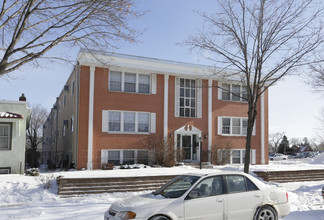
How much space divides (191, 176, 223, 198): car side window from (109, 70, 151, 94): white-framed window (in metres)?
15.1

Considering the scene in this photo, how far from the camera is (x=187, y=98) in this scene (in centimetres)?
2380

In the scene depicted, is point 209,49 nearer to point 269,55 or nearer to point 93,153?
point 269,55

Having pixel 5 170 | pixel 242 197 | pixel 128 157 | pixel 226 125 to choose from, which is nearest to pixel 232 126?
pixel 226 125

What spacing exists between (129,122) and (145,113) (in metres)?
1.28

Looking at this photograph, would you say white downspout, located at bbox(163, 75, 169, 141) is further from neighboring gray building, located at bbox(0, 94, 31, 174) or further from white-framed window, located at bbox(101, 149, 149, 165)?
neighboring gray building, located at bbox(0, 94, 31, 174)

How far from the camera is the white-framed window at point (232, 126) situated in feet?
80.6

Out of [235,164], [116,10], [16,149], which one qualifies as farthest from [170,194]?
[235,164]

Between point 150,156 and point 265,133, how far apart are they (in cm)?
1036

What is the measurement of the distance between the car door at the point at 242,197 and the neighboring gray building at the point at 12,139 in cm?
1227

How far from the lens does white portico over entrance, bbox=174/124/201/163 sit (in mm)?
23141

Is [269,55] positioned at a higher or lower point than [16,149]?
higher

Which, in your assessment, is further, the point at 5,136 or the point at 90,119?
the point at 90,119

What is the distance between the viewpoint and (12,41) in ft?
31.9

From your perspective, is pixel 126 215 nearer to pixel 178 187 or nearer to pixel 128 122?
pixel 178 187
